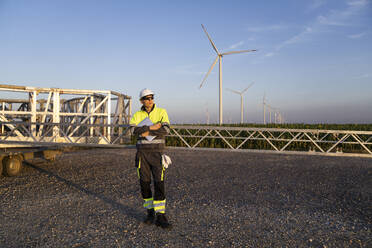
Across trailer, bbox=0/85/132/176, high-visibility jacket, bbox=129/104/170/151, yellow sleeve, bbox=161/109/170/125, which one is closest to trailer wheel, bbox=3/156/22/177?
trailer, bbox=0/85/132/176

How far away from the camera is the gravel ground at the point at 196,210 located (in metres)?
4.72

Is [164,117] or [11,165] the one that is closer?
[164,117]

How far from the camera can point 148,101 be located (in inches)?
207

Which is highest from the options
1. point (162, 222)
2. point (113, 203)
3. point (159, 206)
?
point (159, 206)

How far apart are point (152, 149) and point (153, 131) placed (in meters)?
0.34

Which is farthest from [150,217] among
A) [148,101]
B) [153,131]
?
[148,101]

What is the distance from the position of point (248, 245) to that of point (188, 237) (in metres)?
1.03

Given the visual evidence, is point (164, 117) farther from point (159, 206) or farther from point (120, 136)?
point (120, 136)

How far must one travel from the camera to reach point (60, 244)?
452 centimetres

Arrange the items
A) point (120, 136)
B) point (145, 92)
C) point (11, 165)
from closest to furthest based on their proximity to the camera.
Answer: point (145, 92)
point (120, 136)
point (11, 165)

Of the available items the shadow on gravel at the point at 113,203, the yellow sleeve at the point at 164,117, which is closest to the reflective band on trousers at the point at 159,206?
the shadow on gravel at the point at 113,203

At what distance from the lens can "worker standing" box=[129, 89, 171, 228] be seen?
5.07 meters

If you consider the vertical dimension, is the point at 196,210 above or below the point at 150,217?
below

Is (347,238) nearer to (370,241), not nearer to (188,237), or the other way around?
(370,241)
